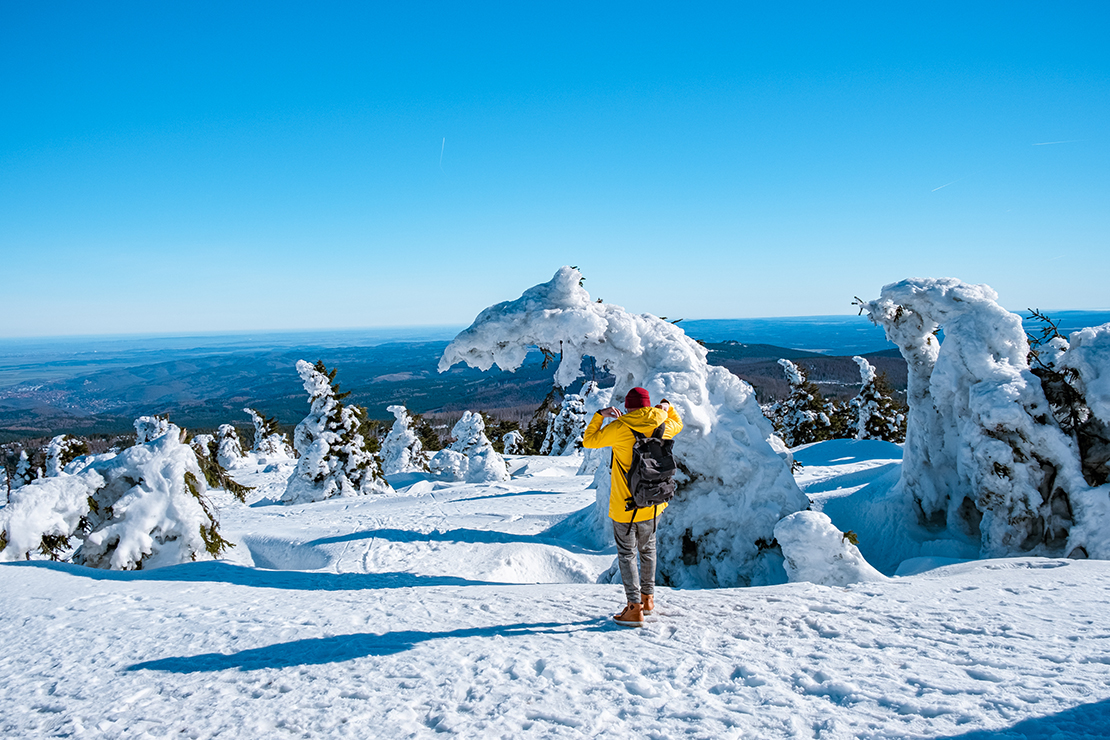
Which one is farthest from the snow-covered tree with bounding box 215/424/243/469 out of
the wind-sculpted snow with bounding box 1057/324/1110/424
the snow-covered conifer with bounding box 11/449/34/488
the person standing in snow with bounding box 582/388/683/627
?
the wind-sculpted snow with bounding box 1057/324/1110/424

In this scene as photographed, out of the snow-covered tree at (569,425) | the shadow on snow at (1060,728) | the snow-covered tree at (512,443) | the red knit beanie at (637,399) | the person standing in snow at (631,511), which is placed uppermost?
the red knit beanie at (637,399)

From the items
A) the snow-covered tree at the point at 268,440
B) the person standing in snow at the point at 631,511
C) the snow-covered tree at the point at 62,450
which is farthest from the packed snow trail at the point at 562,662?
the snow-covered tree at the point at 268,440

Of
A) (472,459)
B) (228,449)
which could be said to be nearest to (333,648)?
(472,459)

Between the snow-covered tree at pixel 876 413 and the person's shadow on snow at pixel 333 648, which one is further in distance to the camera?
the snow-covered tree at pixel 876 413

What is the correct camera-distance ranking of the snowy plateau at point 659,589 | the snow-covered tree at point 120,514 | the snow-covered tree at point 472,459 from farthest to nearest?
the snow-covered tree at point 472,459, the snow-covered tree at point 120,514, the snowy plateau at point 659,589

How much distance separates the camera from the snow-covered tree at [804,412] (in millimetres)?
33219

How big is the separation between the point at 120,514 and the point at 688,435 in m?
9.17

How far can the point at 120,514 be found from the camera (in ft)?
29.3

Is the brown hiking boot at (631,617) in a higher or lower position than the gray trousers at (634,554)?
lower

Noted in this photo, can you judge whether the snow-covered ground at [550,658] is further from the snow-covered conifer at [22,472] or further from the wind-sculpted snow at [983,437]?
the snow-covered conifer at [22,472]

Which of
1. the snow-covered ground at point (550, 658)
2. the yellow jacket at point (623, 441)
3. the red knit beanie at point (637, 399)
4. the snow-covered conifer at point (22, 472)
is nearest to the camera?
the snow-covered ground at point (550, 658)

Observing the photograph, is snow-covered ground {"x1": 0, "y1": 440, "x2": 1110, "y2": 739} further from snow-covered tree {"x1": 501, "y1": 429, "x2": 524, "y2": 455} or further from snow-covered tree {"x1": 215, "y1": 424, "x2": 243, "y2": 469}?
snow-covered tree {"x1": 215, "y1": 424, "x2": 243, "y2": 469}

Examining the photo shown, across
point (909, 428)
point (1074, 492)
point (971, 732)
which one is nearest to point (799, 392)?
point (909, 428)

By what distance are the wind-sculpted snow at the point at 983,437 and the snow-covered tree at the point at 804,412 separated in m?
23.1
